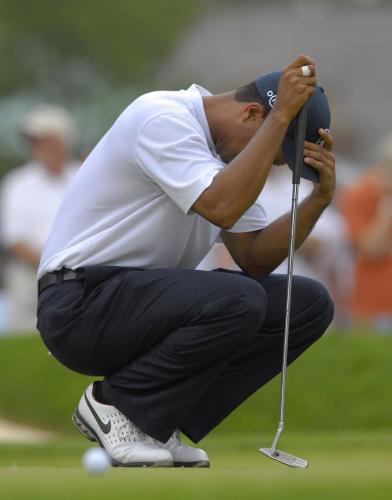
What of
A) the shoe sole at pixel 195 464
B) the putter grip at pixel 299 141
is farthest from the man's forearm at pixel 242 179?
the shoe sole at pixel 195 464

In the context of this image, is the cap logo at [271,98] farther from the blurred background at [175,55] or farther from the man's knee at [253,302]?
the blurred background at [175,55]

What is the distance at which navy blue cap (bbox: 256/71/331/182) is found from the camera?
6.71 meters

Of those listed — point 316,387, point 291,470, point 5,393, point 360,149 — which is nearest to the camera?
point 291,470

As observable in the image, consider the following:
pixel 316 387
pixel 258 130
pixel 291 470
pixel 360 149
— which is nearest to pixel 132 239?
pixel 258 130

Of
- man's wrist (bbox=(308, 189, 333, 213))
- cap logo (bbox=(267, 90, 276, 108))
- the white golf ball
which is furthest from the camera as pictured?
man's wrist (bbox=(308, 189, 333, 213))

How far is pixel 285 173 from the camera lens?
38.9 ft

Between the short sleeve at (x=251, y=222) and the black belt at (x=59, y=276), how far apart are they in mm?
768

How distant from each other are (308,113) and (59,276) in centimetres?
124

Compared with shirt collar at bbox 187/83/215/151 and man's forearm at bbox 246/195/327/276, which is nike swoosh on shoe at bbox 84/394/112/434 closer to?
man's forearm at bbox 246/195/327/276

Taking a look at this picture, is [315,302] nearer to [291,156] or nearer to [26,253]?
[291,156]

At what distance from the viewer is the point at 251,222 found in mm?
7176

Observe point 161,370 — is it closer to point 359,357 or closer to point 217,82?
point 359,357

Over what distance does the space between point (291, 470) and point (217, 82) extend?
29.6 meters

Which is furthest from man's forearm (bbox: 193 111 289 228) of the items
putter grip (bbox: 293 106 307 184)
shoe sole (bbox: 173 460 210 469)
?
shoe sole (bbox: 173 460 210 469)
